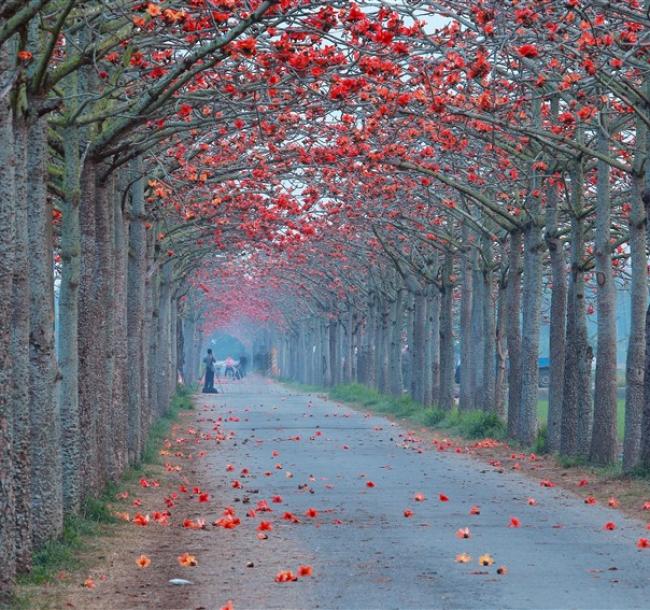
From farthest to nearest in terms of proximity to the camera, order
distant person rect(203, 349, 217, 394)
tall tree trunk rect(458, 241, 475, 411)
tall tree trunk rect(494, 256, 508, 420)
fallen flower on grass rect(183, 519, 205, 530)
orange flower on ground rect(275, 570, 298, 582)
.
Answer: distant person rect(203, 349, 217, 394) → tall tree trunk rect(458, 241, 475, 411) → tall tree trunk rect(494, 256, 508, 420) → fallen flower on grass rect(183, 519, 205, 530) → orange flower on ground rect(275, 570, 298, 582)

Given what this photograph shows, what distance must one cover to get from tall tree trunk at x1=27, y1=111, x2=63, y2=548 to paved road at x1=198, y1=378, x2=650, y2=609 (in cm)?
198

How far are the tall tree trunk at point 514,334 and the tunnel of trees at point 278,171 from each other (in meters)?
0.05

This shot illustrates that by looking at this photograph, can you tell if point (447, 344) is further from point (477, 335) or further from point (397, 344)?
point (397, 344)

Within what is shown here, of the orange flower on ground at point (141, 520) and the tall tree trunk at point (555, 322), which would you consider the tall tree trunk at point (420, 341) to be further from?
the orange flower on ground at point (141, 520)

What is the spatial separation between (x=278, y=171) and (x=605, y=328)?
619 centimetres

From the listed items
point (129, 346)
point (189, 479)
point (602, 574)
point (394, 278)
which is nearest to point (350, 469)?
point (189, 479)

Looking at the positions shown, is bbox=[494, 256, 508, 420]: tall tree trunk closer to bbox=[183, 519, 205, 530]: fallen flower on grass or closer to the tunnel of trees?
the tunnel of trees

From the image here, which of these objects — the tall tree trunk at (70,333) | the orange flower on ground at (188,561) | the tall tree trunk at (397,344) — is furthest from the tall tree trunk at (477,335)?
the orange flower on ground at (188,561)

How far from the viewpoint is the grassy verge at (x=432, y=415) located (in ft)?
86.3

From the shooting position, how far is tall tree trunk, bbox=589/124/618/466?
60.6 feet

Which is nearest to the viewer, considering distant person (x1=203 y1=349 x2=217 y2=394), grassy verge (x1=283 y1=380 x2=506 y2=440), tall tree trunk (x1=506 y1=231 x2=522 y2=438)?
tall tree trunk (x1=506 y1=231 x2=522 y2=438)

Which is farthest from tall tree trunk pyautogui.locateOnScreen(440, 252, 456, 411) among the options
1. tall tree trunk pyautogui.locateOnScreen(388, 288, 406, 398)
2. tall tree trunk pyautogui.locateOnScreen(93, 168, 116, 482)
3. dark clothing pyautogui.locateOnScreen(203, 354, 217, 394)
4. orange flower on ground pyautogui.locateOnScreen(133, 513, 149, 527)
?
dark clothing pyautogui.locateOnScreen(203, 354, 217, 394)

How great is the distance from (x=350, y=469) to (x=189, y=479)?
2.46m

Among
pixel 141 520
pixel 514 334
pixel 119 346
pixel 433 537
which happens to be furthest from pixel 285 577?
pixel 514 334
